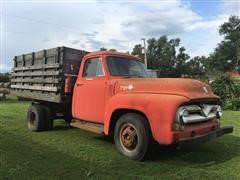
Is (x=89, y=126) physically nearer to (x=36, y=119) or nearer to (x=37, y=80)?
(x=36, y=119)

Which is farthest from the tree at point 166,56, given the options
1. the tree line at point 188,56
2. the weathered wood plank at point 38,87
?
the weathered wood plank at point 38,87

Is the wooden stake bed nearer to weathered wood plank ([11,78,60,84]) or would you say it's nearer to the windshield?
weathered wood plank ([11,78,60,84])

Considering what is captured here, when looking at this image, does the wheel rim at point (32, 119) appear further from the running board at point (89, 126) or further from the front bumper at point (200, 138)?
the front bumper at point (200, 138)

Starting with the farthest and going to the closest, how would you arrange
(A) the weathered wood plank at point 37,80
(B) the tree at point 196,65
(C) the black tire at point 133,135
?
(B) the tree at point 196,65, (A) the weathered wood plank at point 37,80, (C) the black tire at point 133,135

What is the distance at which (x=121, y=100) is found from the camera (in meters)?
6.85

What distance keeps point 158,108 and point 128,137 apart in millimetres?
1026

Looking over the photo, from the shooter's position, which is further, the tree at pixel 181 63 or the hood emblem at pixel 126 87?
the tree at pixel 181 63

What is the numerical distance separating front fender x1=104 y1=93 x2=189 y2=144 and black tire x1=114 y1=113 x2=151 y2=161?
189 mm

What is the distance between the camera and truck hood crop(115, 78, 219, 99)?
6.22 metres

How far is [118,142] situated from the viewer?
7012 mm

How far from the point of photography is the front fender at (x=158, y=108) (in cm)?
593

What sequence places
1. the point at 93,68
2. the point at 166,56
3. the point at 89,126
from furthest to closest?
the point at 166,56
the point at 93,68
the point at 89,126

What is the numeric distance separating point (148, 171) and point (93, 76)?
2.82 meters

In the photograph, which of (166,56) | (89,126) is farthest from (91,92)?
(166,56)
